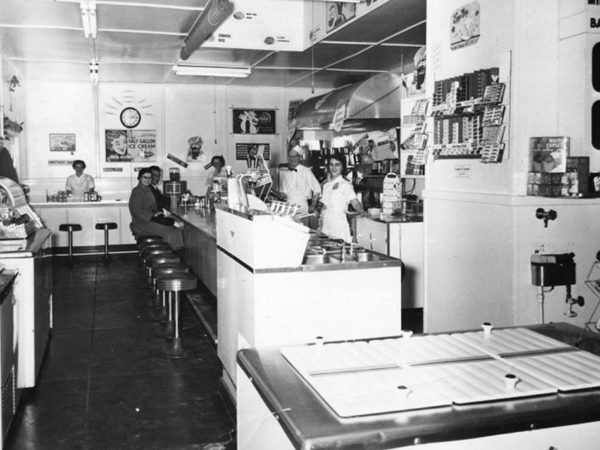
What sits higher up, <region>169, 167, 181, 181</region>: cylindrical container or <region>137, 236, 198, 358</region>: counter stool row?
<region>169, 167, 181, 181</region>: cylindrical container

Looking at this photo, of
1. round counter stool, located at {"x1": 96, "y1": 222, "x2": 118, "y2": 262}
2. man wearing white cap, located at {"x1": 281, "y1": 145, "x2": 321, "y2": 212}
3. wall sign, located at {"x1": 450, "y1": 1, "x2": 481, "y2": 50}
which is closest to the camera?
wall sign, located at {"x1": 450, "y1": 1, "x2": 481, "y2": 50}

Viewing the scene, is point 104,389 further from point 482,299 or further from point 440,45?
point 440,45

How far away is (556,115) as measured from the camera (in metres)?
3.94

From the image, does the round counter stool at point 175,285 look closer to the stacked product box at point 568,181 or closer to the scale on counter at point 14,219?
the scale on counter at point 14,219

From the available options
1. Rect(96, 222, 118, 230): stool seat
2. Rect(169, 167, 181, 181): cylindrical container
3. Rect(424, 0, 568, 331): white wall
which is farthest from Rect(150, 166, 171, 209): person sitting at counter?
Rect(424, 0, 568, 331): white wall

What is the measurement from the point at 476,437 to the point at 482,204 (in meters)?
2.85

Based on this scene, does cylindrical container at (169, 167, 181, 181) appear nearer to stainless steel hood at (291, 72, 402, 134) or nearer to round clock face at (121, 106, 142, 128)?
round clock face at (121, 106, 142, 128)

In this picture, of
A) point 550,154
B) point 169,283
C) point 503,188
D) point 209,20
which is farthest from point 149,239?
point 550,154

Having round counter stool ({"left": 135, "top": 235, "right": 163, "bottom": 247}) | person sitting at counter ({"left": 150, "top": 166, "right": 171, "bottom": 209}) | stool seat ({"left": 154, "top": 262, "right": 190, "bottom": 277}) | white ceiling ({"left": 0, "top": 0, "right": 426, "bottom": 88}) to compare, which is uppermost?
white ceiling ({"left": 0, "top": 0, "right": 426, "bottom": 88})

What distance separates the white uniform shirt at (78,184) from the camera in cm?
1139

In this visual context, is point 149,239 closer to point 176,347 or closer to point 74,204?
point 176,347

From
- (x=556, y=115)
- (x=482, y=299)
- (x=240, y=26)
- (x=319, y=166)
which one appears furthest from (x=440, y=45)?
(x=319, y=166)

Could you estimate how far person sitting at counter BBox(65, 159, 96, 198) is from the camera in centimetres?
1134

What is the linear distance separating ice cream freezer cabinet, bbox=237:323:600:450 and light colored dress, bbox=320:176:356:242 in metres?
5.36
